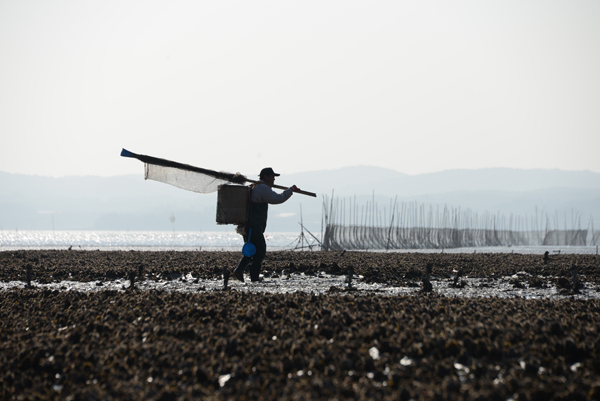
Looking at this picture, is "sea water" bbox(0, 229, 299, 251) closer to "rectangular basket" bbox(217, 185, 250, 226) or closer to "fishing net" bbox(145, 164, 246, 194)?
"fishing net" bbox(145, 164, 246, 194)

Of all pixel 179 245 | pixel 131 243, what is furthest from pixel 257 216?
pixel 131 243

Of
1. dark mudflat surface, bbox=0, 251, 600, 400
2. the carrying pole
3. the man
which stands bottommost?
dark mudflat surface, bbox=0, 251, 600, 400

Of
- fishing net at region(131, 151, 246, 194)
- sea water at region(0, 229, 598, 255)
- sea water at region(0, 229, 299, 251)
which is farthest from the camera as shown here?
sea water at region(0, 229, 299, 251)

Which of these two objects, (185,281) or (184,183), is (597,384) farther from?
(185,281)

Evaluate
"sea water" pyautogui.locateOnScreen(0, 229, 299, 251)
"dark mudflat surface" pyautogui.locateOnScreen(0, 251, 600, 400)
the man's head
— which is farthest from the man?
"sea water" pyautogui.locateOnScreen(0, 229, 299, 251)

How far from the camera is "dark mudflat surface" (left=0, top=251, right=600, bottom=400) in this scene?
4.12 meters

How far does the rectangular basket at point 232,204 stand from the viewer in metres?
10.7

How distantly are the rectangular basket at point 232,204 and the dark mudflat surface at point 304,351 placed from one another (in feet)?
11.3

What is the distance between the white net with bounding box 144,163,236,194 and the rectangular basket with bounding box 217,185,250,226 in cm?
38

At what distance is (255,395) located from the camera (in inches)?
157

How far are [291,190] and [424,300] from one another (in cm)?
377

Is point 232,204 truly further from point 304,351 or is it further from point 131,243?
point 131,243

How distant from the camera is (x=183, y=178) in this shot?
10.7 metres

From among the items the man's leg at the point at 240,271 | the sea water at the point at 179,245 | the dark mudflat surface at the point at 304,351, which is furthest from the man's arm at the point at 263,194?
the sea water at the point at 179,245
